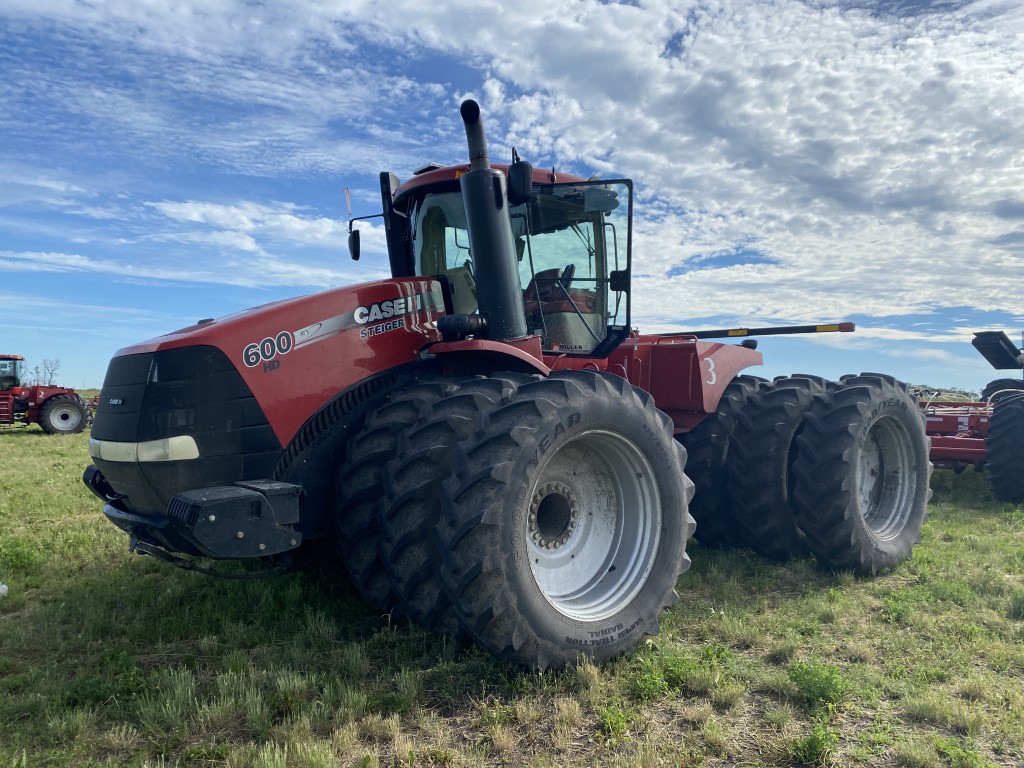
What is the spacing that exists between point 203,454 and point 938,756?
3913mm

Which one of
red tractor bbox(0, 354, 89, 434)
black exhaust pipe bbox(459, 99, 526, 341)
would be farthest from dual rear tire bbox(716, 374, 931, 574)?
red tractor bbox(0, 354, 89, 434)

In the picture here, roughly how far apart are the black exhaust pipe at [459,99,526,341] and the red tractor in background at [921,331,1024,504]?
769 centimetres

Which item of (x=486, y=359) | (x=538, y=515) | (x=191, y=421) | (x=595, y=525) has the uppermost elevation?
(x=486, y=359)

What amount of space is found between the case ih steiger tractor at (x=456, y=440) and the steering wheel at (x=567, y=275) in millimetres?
21

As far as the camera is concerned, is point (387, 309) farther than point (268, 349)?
Yes

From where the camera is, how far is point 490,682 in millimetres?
3965

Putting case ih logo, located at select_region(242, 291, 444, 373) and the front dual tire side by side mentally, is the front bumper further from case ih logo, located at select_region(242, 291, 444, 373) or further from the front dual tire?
case ih logo, located at select_region(242, 291, 444, 373)

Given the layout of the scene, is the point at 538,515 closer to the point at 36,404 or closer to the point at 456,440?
the point at 456,440

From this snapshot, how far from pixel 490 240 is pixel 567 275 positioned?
125 cm

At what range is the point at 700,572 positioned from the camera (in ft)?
20.4

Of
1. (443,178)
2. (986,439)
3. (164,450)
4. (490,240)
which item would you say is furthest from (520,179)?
(986,439)

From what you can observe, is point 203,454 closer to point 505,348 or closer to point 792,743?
point 505,348

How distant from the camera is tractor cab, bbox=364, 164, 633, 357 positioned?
223 inches

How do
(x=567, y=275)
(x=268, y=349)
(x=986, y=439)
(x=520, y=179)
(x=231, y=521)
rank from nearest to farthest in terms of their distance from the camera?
(x=231, y=521) < (x=268, y=349) < (x=520, y=179) < (x=567, y=275) < (x=986, y=439)
